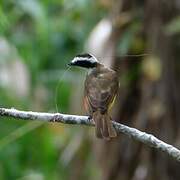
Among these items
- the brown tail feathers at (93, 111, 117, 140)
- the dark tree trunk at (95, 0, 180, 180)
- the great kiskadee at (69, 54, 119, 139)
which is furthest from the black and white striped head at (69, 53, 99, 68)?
the dark tree trunk at (95, 0, 180, 180)

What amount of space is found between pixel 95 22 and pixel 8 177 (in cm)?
196

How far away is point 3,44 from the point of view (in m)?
7.70

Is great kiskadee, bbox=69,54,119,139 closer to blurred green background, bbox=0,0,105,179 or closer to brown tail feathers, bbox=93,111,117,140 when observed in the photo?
brown tail feathers, bbox=93,111,117,140

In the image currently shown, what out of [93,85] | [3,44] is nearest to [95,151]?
[3,44]

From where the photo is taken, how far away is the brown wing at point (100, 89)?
5.13 m

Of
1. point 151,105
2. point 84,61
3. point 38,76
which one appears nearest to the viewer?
point 84,61

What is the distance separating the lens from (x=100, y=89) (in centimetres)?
521

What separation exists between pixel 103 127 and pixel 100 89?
323mm

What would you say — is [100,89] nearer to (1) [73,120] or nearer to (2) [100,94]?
(2) [100,94]

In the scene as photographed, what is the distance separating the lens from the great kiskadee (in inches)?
195

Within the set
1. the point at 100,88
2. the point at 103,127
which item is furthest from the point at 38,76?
the point at 103,127

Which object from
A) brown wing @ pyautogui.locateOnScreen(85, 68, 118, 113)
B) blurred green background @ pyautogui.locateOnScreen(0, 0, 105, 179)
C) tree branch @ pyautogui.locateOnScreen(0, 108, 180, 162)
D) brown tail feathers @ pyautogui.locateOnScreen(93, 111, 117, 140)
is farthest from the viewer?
blurred green background @ pyautogui.locateOnScreen(0, 0, 105, 179)

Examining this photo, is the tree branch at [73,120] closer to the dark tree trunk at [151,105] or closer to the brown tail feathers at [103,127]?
the brown tail feathers at [103,127]

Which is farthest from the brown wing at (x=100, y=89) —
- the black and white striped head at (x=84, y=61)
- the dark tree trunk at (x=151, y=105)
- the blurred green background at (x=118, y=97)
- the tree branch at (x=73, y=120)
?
the dark tree trunk at (x=151, y=105)
